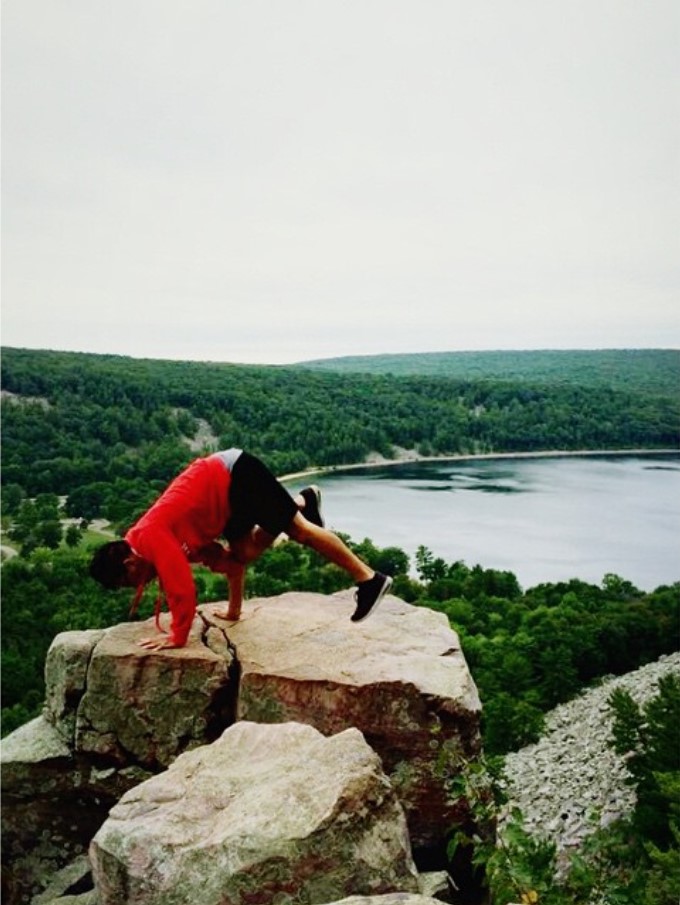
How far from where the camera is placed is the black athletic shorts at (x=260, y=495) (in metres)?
4.16

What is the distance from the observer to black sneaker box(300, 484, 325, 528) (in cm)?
454

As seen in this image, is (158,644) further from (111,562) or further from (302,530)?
(302,530)

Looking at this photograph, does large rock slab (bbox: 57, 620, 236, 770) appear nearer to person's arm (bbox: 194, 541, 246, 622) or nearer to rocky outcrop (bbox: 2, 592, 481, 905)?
rocky outcrop (bbox: 2, 592, 481, 905)

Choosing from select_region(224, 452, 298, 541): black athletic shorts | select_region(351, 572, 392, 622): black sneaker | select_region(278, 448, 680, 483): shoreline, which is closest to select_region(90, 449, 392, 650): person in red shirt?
select_region(224, 452, 298, 541): black athletic shorts

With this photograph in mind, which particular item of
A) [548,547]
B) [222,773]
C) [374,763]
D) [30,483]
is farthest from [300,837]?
[30,483]

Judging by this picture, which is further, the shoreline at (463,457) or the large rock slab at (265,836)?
the shoreline at (463,457)

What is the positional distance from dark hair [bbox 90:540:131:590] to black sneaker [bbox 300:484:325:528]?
968 mm

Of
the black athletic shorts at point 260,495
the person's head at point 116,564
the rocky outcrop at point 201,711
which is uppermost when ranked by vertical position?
the black athletic shorts at point 260,495

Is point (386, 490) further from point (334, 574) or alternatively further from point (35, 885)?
point (35, 885)

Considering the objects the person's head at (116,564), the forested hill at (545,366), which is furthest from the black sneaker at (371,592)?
→ the forested hill at (545,366)

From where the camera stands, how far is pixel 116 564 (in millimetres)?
4215

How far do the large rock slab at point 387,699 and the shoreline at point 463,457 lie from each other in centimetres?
3967

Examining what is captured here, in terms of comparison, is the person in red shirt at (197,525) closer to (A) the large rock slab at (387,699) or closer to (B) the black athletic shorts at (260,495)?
(B) the black athletic shorts at (260,495)

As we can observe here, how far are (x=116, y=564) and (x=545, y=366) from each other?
10700cm
